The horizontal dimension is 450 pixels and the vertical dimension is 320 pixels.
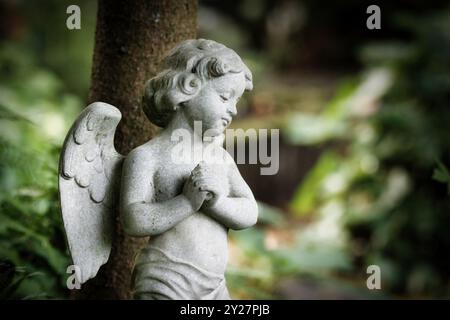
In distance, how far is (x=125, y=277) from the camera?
2.81m

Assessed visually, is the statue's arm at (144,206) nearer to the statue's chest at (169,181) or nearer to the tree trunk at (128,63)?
the statue's chest at (169,181)

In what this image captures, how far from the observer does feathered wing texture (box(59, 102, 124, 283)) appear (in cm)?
223

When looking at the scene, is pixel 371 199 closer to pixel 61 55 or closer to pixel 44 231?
pixel 44 231

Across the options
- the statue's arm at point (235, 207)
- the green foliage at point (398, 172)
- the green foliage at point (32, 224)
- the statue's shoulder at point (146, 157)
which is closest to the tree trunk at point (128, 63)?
the green foliage at point (32, 224)

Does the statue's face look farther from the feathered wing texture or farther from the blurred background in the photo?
the blurred background

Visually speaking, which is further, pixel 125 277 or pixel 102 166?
pixel 125 277

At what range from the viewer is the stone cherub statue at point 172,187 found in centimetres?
214

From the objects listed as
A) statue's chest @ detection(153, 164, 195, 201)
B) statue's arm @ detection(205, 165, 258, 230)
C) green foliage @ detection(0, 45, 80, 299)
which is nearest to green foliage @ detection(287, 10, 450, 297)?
green foliage @ detection(0, 45, 80, 299)

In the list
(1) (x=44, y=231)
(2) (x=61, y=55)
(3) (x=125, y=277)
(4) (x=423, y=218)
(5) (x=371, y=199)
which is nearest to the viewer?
(3) (x=125, y=277)

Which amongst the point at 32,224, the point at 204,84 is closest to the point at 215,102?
the point at 204,84

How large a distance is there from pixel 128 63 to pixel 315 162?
17.3 feet

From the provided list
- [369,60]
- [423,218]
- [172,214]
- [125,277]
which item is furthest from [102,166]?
[369,60]

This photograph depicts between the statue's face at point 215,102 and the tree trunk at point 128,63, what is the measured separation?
0.62m

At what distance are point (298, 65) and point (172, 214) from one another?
26.7ft
